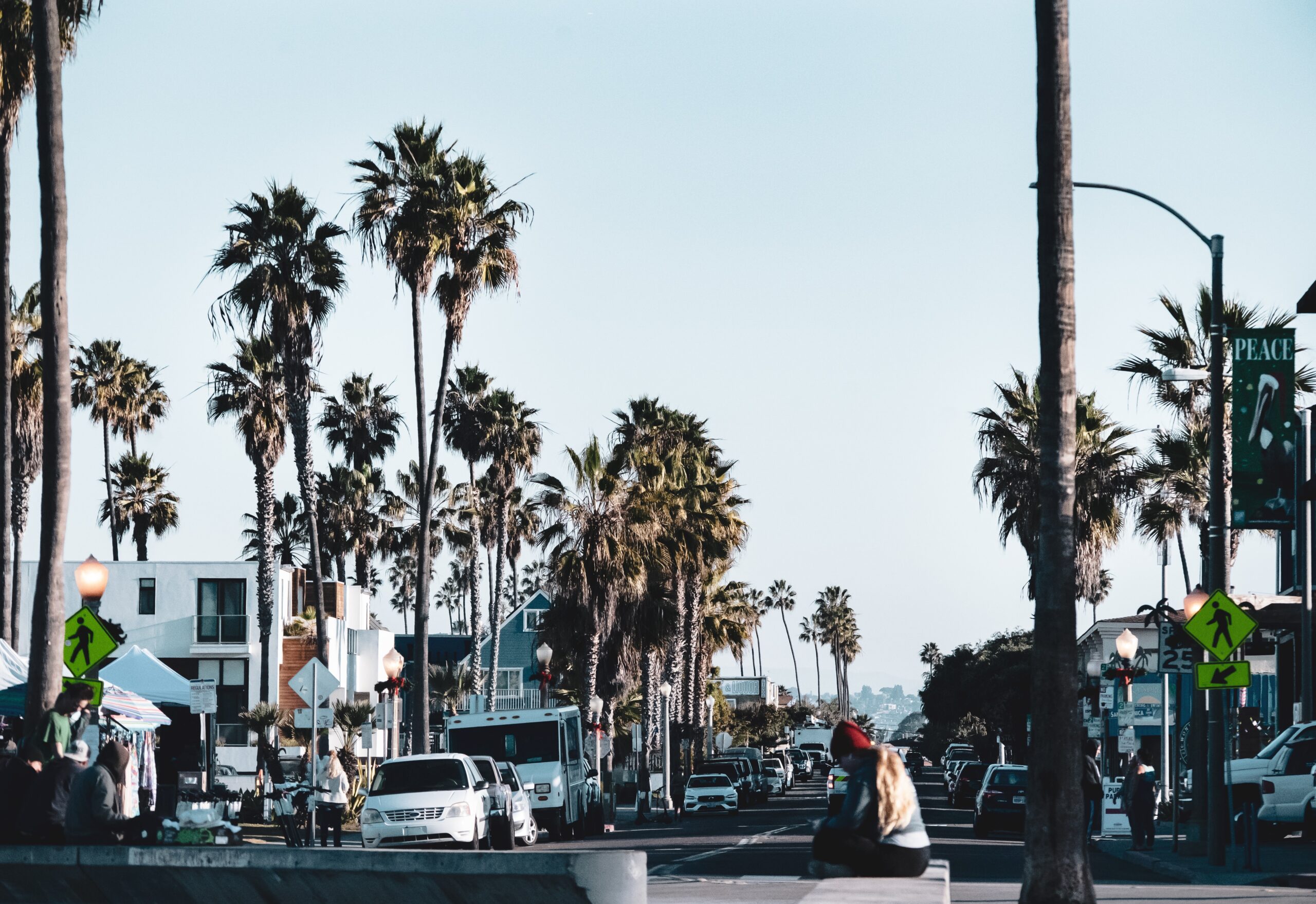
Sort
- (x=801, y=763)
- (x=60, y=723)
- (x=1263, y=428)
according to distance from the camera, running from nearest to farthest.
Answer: (x=60, y=723) → (x=1263, y=428) → (x=801, y=763)

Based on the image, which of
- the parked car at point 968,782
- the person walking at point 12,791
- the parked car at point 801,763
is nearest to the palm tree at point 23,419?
the person walking at point 12,791

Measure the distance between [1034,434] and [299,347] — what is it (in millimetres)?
18450

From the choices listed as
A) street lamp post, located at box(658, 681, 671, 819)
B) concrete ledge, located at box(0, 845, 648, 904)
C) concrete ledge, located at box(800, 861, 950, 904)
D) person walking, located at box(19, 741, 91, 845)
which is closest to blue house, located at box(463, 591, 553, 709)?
street lamp post, located at box(658, 681, 671, 819)

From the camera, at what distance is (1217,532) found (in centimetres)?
2459

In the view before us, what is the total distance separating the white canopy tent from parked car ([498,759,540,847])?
5.90 metres

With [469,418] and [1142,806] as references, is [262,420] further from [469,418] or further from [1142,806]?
[1142,806]

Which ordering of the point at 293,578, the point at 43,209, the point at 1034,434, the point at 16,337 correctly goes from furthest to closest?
the point at 293,578 → the point at 1034,434 → the point at 16,337 → the point at 43,209

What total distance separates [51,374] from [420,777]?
9.95 metres

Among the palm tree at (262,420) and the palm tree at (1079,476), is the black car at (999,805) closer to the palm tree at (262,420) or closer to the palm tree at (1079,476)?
the palm tree at (1079,476)

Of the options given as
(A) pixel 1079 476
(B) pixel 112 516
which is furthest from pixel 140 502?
(A) pixel 1079 476

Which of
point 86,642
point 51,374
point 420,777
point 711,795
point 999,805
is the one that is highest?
point 51,374

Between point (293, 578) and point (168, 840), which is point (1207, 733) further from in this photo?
point (293, 578)

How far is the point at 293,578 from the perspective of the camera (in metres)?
67.8

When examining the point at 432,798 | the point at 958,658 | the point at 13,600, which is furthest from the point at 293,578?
the point at 958,658
